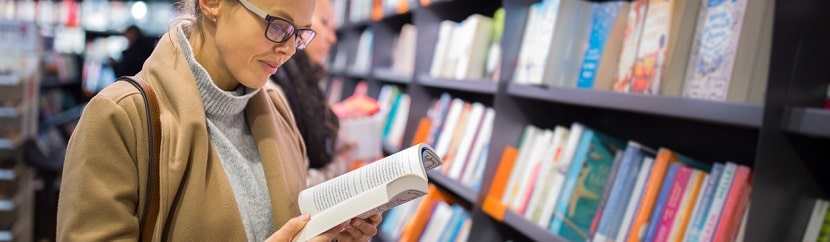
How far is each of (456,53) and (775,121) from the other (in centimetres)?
173

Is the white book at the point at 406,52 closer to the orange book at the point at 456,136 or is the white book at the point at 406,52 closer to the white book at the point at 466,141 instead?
the orange book at the point at 456,136

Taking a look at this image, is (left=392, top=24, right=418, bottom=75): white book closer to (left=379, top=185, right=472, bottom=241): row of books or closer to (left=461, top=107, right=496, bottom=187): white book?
(left=379, top=185, right=472, bottom=241): row of books

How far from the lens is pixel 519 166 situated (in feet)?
6.87

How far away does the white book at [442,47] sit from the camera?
9.51 ft

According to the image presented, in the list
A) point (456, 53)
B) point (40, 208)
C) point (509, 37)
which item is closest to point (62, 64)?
point (40, 208)

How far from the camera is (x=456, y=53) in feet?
9.06

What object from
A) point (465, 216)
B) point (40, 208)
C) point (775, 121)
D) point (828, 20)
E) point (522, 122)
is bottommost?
point (40, 208)

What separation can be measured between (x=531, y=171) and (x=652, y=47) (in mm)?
565

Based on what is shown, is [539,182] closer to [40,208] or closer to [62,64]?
[40,208]

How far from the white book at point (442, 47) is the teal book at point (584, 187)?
3.88 ft

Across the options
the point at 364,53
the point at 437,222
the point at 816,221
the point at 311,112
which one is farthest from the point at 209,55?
the point at 364,53

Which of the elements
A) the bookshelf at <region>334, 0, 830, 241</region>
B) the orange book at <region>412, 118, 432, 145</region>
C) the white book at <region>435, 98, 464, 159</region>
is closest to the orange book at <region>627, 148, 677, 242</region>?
the bookshelf at <region>334, 0, 830, 241</region>

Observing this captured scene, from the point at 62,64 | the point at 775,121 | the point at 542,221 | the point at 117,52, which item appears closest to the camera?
the point at 775,121

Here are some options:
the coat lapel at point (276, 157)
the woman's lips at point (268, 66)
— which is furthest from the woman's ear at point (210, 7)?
the coat lapel at point (276, 157)
